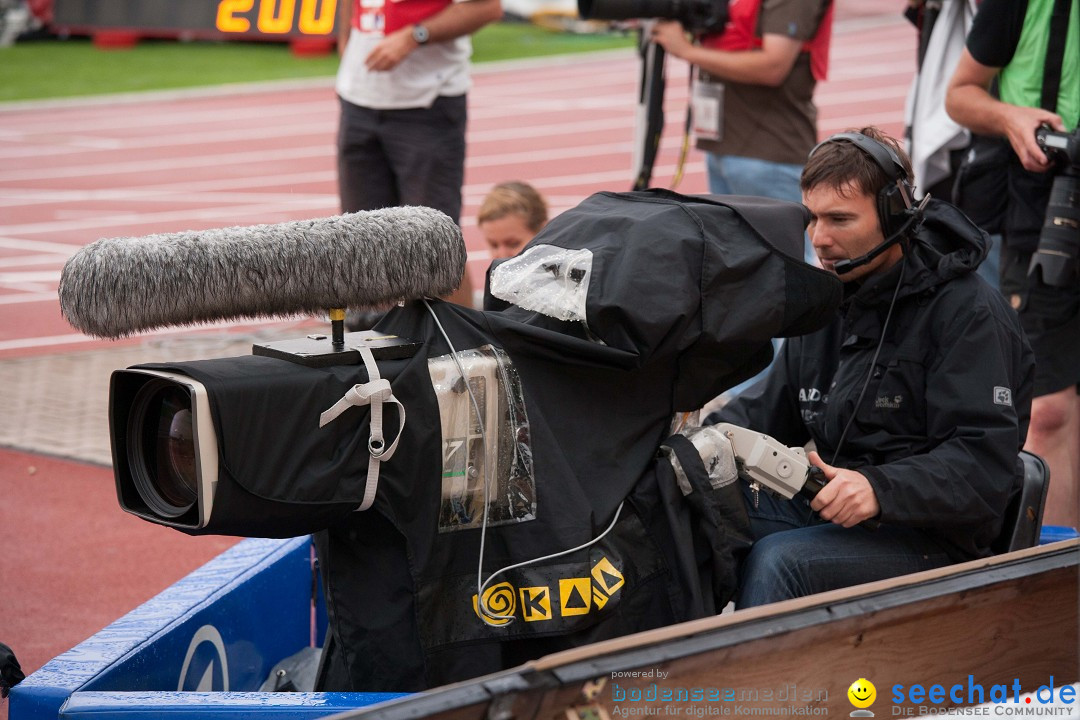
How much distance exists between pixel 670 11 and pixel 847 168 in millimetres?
1963

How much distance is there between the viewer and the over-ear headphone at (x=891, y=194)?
8.09 feet

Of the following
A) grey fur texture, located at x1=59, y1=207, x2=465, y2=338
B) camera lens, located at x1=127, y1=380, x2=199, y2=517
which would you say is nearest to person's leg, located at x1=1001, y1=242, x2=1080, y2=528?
grey fur texture, located at x1=59, y1=207, x2=465, y2=338

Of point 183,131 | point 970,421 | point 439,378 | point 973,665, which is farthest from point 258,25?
point 183,131

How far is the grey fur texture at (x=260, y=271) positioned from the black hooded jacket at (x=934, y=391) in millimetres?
904

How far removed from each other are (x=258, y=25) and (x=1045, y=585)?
1936 mm

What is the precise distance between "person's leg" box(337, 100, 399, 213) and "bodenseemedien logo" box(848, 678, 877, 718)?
2.91 metres

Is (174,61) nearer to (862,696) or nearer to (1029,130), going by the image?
(1029,130)

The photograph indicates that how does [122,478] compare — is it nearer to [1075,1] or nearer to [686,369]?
[686,369]

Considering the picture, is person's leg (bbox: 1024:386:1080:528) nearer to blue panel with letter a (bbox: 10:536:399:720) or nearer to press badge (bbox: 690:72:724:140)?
press badge (bbox: 690:72:724:140)

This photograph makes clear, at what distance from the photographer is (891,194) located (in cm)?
246

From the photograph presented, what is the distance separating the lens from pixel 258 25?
9.23 ft

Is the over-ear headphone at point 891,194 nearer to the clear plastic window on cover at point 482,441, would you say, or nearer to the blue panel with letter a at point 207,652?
the clear plastic window on cover at point 482,441

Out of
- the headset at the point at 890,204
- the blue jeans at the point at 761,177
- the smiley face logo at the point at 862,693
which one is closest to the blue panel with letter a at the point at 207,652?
the smiley face logo at the point at 862,693

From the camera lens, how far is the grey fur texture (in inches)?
72.2
